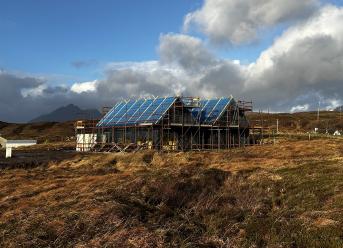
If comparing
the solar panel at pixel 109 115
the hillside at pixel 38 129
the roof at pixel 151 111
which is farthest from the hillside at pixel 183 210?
the hillside at pixel 38 129

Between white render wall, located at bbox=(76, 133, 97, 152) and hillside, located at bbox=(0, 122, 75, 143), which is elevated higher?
hillside, located at bbox=(0, 122, 75, 143)

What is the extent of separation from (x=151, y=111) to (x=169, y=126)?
354cm

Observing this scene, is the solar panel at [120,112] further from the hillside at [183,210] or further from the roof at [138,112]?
the hillside at [183,210]

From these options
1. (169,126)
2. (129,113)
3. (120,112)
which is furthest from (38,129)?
(169,126)

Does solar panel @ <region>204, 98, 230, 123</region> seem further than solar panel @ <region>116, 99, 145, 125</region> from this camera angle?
Yes

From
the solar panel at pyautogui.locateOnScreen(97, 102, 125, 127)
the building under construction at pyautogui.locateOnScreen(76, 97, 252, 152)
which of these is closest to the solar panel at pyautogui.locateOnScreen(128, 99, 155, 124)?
the building under construction at pyautogui.locateOnScreen(76, 97, 252, 152)

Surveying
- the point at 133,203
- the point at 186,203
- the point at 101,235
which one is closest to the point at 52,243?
the point at 101,235

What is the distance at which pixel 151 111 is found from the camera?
2258 inches

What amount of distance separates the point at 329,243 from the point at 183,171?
529 inches

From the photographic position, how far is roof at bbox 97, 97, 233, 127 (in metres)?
56.1

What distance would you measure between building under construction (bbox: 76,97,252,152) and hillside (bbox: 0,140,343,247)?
27.1m

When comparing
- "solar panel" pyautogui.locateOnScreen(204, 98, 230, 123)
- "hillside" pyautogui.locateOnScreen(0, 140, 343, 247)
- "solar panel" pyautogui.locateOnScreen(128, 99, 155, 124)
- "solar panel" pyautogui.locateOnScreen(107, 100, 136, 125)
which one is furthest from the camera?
"solar panel" pyautogui.locateOnScreen(107, 100, 136, 125)

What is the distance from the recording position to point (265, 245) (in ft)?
46.1

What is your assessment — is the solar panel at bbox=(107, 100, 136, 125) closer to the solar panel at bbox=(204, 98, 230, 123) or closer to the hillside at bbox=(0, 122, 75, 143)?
the solar panel at bbox=(204, 98, 230, 123)
